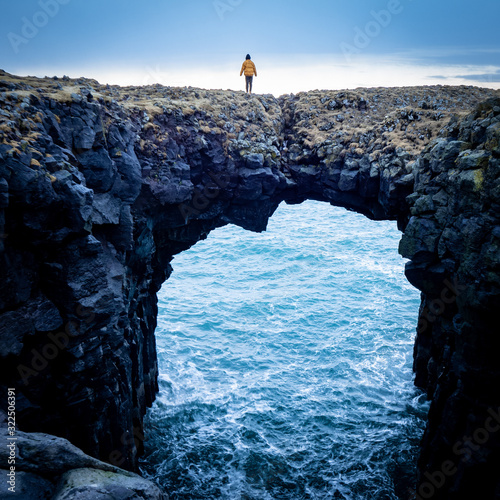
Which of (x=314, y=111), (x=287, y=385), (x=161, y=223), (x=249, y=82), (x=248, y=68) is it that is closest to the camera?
(x=161, y=223)

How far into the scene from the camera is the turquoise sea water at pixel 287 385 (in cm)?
2620

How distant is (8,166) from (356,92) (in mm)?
32204

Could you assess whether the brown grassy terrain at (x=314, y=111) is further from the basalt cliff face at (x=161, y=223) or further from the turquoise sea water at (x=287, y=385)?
the turquoise sea water at (x=287, y=385)

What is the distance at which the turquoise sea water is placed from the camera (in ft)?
86.0

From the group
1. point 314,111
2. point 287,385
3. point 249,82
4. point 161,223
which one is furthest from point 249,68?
point 287,385

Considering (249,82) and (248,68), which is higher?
(248,68)

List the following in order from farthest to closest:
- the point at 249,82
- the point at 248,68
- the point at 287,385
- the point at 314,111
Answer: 1. the point at 249,82
2. the point at 248,68
3. the point at 314,111
4. the point at 287,385

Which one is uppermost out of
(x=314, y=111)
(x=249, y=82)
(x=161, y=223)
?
(x=249, y=82)

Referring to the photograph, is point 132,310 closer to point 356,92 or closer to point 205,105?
point 205,105

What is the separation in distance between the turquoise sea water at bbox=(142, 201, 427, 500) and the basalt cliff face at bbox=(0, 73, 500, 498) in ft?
10.3

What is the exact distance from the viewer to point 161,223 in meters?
28.9

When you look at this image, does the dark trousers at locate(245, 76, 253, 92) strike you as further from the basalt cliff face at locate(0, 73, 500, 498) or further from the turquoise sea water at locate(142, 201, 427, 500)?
the turquoise sea water at locate(142, 201, 427, 500)

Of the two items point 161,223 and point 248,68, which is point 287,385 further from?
Result: point 248,68

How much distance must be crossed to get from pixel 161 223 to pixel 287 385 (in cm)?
1737
